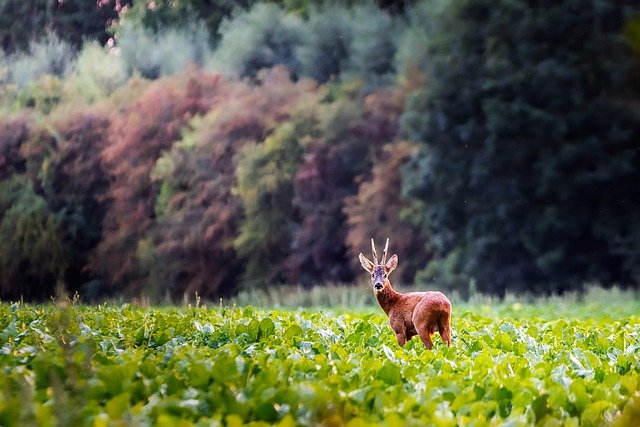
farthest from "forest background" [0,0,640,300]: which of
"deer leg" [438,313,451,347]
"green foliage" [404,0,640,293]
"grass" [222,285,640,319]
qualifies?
"deer leg" [438,313,451,347]

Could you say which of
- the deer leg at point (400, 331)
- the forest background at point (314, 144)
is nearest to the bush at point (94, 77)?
the forest background at point (314, 144)

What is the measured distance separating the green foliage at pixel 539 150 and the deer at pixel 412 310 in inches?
473

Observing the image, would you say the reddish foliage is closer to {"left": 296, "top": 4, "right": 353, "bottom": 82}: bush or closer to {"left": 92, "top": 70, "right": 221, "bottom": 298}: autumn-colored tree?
{"left": 92, "top": 70, "right": 221, "bottom": 298}: autumn-colored tree

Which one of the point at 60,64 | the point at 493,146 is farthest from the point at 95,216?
the point at 493,146

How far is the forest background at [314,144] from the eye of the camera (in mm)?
18422

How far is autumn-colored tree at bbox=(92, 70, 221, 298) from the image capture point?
22.6 meters

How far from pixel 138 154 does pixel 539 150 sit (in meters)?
8.79

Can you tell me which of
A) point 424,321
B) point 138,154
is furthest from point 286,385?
point 138,154

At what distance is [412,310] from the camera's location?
6.52 meters

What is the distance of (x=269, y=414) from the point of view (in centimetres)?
321

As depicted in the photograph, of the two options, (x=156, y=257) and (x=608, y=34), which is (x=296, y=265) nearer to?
(x=156, y=257)

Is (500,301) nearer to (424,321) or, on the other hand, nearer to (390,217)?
(390,217)

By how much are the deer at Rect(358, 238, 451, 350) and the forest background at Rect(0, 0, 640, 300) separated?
12.0m

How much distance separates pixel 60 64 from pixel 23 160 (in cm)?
270
